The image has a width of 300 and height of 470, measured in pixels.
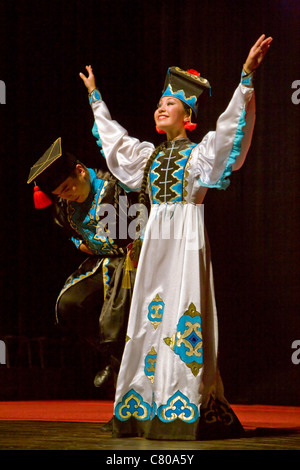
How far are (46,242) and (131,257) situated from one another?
275 centimetres

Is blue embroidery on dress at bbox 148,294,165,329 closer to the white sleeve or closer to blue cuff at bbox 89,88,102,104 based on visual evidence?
the white sleeve

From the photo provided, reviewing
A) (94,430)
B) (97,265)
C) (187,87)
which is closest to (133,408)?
(94,430)

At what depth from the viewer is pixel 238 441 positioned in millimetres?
2738

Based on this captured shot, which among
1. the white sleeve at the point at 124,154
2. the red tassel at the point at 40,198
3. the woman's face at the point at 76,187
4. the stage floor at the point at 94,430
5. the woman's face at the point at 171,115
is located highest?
the woman's face at the point at 171,115

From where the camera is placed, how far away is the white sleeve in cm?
319

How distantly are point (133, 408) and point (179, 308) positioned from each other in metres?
0.43

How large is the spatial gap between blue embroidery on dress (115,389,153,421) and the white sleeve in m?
0.89

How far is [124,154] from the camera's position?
321 cm

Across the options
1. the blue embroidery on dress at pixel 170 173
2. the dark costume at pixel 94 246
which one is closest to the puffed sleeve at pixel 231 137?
the blue embroidery on dress at pixel 170 173

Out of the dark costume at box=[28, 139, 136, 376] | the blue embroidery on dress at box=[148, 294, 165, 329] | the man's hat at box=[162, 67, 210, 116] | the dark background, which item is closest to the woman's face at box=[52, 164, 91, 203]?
the dark costume at box=[28, 139, 136, 376]

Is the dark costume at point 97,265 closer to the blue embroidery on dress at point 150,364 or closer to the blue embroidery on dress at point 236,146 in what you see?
the blue embroidery on dress at point 150,364

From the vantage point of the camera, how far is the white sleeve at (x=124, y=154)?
10.5 ft

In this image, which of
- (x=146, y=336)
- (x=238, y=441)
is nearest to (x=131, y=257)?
(x=146, y=336)

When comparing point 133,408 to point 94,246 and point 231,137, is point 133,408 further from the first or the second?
point 231,137
